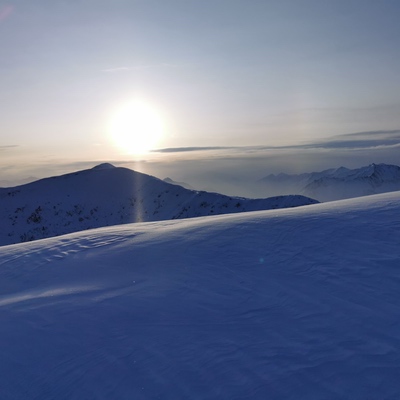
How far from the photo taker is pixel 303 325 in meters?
3.39

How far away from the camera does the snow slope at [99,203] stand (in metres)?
26.8

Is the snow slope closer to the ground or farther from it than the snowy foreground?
closer to the ground

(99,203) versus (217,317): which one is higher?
(217,317)

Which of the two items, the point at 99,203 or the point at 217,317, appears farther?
the point at 99,203

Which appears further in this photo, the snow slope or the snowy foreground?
the snow slope

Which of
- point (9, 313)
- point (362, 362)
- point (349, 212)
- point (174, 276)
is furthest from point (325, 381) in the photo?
point (349, 212)

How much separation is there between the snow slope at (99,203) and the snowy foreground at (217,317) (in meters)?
19.7

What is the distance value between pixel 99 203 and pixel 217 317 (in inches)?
1133

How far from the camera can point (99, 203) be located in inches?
1228

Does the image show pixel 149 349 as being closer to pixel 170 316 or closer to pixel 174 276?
pixel 170 316

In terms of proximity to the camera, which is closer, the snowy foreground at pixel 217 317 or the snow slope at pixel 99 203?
the snowy foreground at pixel 217 317

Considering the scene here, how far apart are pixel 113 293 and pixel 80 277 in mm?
1069

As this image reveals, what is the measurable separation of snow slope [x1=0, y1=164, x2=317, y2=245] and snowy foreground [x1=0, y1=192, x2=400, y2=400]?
64.7ft

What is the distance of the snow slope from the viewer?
26766mm
